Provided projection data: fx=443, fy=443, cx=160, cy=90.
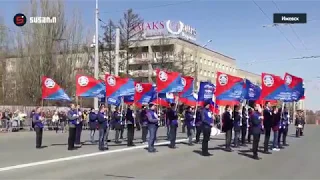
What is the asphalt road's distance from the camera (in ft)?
36.3

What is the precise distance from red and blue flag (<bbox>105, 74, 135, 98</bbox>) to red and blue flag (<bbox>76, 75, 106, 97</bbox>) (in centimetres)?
89

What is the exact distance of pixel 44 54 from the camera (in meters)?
46.5

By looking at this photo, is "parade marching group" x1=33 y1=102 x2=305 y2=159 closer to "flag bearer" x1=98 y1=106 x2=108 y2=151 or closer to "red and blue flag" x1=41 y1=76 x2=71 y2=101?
"flag bearer" x1=98 y1=106 x2=108 y2=151

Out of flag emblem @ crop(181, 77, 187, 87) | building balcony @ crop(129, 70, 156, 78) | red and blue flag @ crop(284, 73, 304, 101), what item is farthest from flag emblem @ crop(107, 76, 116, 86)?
building balcony @ crop(129, 70, 156, 78)

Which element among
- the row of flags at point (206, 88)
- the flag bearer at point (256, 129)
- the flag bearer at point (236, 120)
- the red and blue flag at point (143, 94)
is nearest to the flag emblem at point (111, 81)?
the row of flags at point (206, 88)

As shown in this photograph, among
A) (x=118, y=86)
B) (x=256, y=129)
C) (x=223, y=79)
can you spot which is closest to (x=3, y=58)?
(x=118, y=86)

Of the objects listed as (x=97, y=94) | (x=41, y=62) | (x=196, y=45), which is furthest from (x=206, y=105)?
(x=196, y=45)

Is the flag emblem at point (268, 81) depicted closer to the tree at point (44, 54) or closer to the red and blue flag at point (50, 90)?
the red and blue flag at point (50, 90)

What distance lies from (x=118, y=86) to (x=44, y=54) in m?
29.1

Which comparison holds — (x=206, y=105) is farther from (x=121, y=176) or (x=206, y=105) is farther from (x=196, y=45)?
(x=196, y=45)

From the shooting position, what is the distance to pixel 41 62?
46656 mm

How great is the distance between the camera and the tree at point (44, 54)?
153ft

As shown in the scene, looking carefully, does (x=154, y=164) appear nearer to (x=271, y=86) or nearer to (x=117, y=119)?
(x=271, y=86)

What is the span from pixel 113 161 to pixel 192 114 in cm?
830
